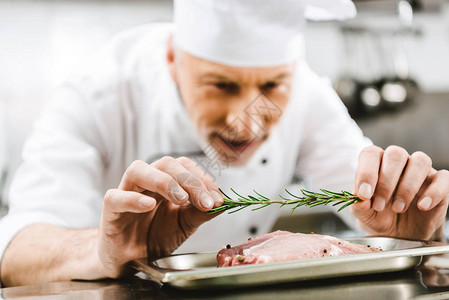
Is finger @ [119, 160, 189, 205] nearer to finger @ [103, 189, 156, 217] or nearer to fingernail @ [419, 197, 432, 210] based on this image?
finger @ [103, 189, 156, 217]

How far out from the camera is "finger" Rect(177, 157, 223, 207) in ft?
2.00

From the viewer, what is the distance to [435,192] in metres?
0.71

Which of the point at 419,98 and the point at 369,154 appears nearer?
the point at 369,154

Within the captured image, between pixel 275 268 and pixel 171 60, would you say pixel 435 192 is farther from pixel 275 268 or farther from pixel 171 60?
pixel 171 60

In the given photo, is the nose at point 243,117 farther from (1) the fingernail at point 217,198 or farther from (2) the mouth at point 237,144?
(1) the fingernail at point 217,198

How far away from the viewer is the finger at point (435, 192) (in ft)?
2.33

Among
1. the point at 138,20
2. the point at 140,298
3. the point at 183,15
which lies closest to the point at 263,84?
the point at 183,15

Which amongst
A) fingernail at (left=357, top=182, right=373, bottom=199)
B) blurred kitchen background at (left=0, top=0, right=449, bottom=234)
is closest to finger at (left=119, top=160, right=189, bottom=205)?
fingernail at (left=357, top=182, right=373, bottom=199)

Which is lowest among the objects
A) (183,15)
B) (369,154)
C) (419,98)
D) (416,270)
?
(419,98)

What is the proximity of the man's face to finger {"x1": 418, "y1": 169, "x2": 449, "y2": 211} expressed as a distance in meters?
0.28

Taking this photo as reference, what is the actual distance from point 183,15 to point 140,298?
24.3 inches

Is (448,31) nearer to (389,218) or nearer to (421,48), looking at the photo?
(421,48)

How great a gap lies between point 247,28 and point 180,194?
47 centimetres

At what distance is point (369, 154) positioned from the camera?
27.0 inches
